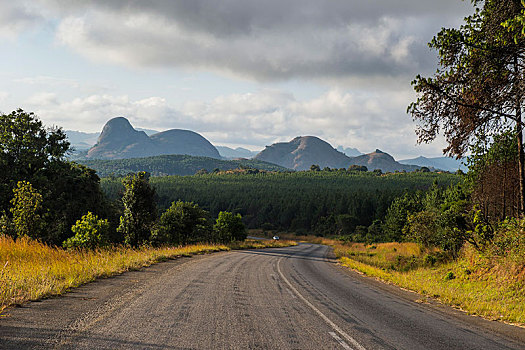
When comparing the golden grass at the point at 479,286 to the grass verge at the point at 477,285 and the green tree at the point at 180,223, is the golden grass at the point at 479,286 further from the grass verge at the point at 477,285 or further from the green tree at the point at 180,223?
the green tree at the point at 180,223

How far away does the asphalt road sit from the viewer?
199 inches

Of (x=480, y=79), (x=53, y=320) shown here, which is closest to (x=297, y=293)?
(x=53, y=320)

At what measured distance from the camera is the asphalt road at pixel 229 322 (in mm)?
5051

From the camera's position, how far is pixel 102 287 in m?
8.91

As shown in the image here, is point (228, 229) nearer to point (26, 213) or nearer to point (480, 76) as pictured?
point (26, 213)

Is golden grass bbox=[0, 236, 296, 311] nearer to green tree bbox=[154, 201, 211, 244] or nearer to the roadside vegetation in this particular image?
the roadside vegetation

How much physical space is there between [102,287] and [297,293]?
5567mm

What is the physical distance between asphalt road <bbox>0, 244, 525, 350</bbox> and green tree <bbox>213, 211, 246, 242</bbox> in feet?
109

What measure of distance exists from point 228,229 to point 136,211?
1836 centimetres

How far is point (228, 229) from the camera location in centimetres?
4325

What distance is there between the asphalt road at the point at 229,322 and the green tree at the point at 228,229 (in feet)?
109

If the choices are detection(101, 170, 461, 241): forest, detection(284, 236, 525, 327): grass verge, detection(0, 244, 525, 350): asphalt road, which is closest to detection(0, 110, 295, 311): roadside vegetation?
detection(0, 244, 525, 350): asphalt road

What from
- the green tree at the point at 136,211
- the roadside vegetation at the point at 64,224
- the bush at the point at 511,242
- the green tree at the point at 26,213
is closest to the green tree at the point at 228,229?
the roadside vegetation at the point at 64,224

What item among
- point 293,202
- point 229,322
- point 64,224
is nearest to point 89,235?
point 229,322
